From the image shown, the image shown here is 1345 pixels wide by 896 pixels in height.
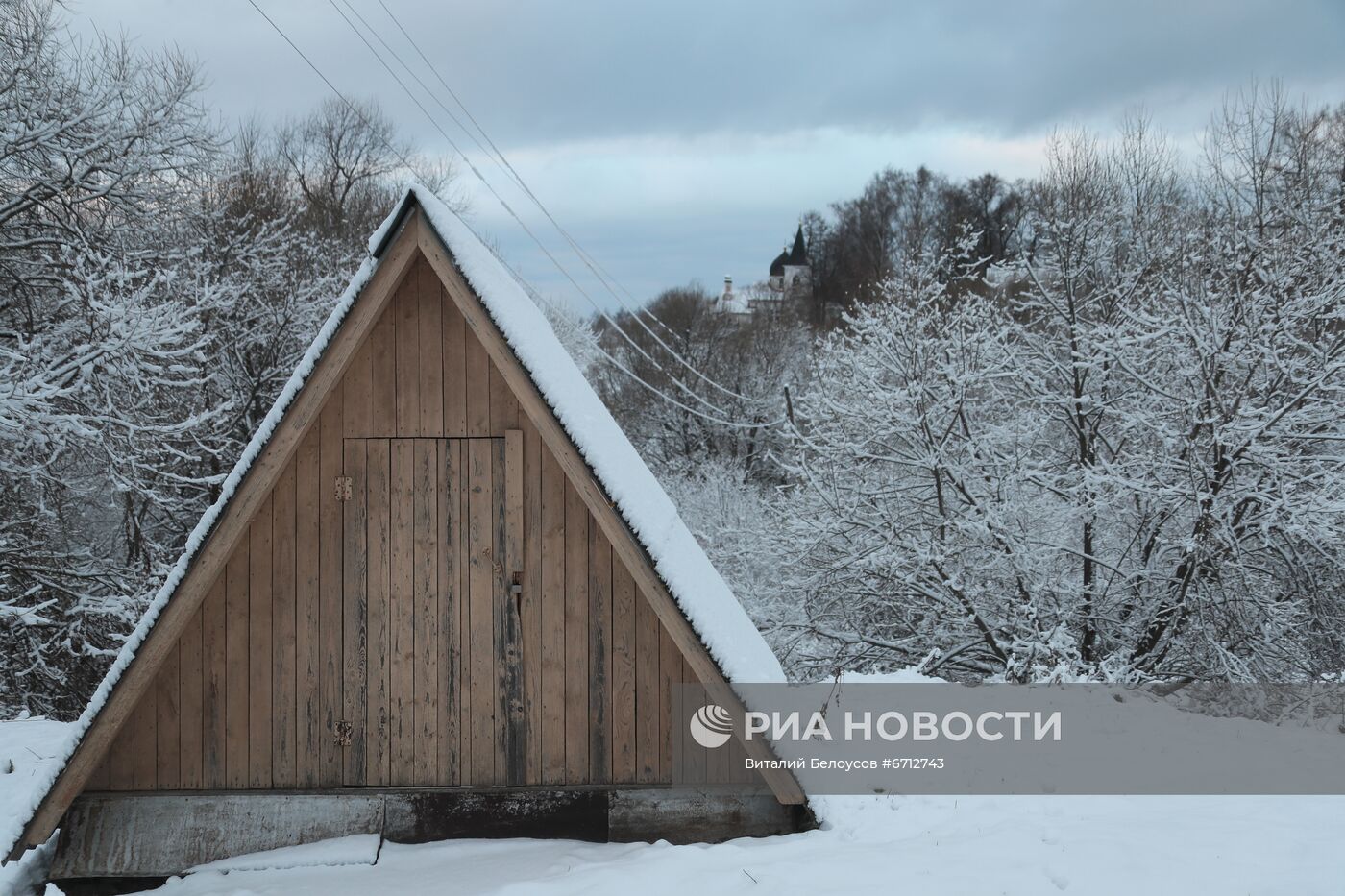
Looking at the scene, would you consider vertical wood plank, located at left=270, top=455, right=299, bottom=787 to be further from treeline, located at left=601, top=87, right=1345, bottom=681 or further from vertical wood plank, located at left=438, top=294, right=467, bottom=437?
treeline, located at left=601, top=87, right=1345, bottom=681

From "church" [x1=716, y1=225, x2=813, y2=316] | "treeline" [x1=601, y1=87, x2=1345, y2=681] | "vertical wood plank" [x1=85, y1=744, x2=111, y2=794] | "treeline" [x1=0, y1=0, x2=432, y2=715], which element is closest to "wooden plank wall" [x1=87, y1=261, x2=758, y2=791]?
"vertical wood plank" [x1=85, y1=744, x2=111, y2=794]

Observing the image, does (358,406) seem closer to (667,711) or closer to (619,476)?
(619,476)

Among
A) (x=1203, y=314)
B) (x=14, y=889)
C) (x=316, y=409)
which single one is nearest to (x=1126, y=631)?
(x=1203, y=314)

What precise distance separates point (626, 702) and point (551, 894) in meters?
1.06

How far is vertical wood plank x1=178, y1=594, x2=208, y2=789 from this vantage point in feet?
15.7

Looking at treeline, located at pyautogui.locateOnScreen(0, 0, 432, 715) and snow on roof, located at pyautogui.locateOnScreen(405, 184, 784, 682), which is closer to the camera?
snow on roof, located at pyautogui.locateOnScreen(405, 184, 784, 682)

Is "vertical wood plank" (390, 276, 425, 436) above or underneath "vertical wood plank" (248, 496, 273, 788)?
above

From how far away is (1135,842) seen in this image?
427 centimetres

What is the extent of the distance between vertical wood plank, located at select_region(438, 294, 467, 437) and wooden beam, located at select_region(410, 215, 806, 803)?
336 mm

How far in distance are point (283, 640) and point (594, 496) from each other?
6.12 ft

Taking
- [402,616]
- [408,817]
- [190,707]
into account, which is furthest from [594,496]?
[190,707]

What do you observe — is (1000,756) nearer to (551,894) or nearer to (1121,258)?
(551,894)

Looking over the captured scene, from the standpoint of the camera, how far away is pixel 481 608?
190 inches

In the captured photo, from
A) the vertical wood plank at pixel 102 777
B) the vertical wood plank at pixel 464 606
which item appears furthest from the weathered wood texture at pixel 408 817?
the vertical wood plank at pixel 464 606
